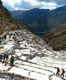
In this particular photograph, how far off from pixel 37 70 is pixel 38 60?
6409mm

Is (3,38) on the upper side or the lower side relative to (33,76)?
upper

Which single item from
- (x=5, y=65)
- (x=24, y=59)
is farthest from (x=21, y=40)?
(x=5, y=65)

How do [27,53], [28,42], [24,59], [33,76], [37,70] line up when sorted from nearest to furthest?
1. [33,76]
2. [37,70]
3. [24,59]
4. [27,53]
5. [28,42]

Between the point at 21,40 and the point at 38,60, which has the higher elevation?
the point at 21,40

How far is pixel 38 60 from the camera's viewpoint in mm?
43094

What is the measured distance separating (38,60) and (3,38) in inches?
675

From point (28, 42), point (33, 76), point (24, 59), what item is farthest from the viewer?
point (28, 42)

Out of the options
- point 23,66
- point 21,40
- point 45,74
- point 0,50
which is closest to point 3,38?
point 21,40

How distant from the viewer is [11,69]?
36.9 m

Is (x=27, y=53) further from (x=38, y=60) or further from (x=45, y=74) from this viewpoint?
(x=45, y=74)

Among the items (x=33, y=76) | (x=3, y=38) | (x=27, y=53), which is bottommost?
(x=33, y=76)

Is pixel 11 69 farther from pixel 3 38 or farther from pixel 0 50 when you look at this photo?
pixel 3 38

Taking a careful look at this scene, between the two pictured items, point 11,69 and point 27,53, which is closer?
point 11,69

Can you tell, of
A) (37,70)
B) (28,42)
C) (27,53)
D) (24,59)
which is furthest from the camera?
(28,42)
